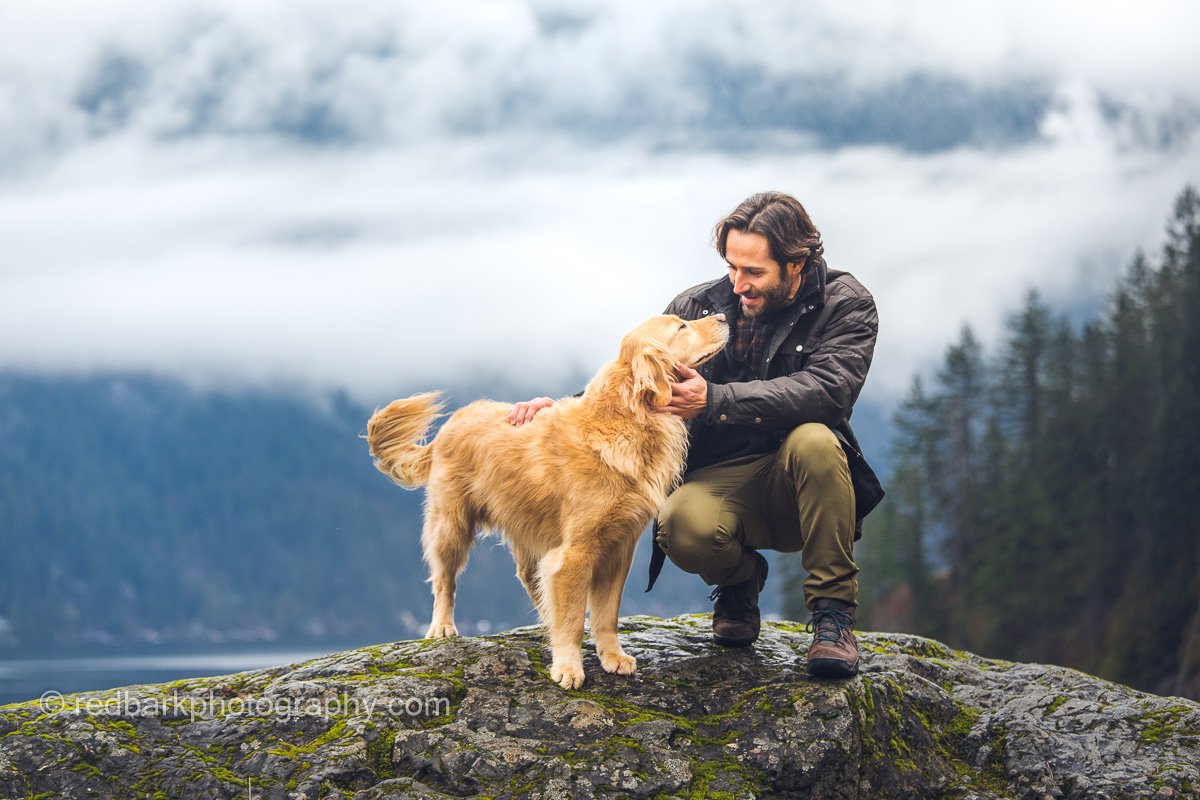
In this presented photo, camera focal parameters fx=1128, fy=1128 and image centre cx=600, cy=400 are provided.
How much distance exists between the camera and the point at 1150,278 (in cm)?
5434

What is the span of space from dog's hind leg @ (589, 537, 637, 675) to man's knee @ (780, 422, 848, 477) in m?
A: 1.00

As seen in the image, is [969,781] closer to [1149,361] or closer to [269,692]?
[269,692]

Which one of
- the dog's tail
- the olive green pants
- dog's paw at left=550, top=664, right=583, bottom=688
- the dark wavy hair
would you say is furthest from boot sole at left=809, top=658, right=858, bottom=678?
the dog's tail

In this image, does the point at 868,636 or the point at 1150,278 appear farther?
the point at 1150,278

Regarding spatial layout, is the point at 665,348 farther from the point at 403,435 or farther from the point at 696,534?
the point at 403,435

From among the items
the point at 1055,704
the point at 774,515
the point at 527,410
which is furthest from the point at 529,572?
the point at 1055,704

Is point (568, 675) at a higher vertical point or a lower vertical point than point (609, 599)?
lower

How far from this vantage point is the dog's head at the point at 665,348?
595 centimetres

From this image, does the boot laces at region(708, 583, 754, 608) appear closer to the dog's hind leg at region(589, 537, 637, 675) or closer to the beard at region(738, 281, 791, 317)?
the dog's hind leg at region(589, 537, 637, 675)

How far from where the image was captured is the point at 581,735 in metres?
5.25

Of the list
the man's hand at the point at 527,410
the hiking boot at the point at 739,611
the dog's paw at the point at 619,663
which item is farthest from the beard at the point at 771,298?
the dog's paw at the point at 619,663

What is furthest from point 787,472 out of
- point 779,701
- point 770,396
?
point 779,701

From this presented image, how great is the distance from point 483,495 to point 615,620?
1.14 m

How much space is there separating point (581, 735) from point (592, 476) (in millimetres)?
1333
